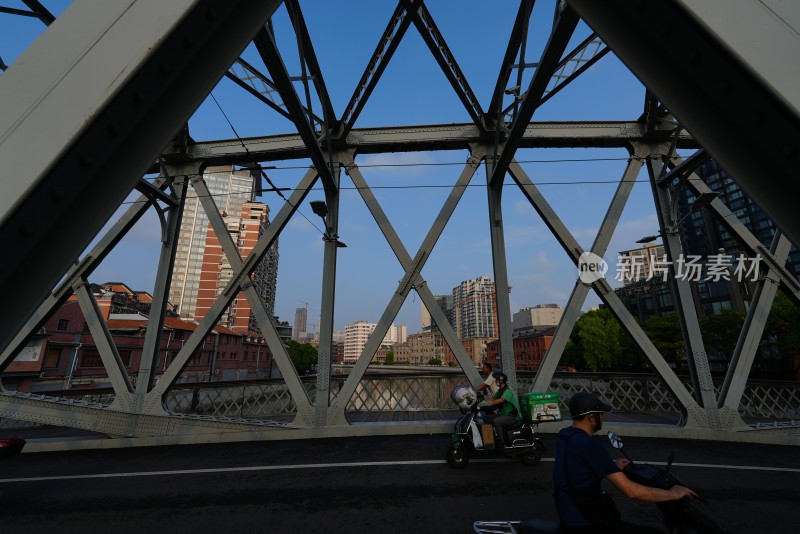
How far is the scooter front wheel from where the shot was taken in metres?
5.30

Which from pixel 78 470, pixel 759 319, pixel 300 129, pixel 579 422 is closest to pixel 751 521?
pixel 579 422

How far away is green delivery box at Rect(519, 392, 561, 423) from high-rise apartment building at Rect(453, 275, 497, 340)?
128 meters

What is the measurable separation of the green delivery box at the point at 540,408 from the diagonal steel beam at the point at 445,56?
6.82 metres

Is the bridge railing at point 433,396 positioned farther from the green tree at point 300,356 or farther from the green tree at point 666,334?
the green tree at point 300,356

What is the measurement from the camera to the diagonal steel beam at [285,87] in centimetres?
515

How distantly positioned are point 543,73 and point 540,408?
6227 millimetres

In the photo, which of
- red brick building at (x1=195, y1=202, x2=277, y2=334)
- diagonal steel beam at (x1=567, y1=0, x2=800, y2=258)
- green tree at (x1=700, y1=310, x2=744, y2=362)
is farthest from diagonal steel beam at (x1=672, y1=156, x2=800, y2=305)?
red brick building at (x1=195, y1=202, x2=277, y2=334)

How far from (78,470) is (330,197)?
743cm

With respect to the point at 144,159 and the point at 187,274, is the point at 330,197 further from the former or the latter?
the point at 187,274

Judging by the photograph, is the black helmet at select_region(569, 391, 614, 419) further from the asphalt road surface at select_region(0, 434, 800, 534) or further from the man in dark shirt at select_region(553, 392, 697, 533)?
the asphalt road surface at select_region(0, 434, 800, 534)

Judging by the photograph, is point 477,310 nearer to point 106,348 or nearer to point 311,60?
point 311,60

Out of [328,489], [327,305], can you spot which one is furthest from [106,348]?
[328,489]

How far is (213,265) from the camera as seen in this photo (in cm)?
7569

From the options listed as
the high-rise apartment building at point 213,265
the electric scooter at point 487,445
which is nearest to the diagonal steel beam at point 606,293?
the electric scooter at point 487,445
